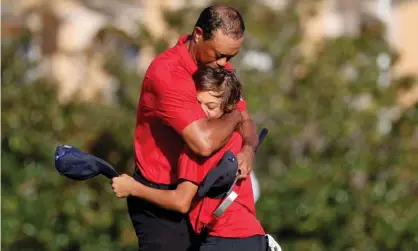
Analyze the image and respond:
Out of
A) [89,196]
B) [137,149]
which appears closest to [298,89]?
[89,196]

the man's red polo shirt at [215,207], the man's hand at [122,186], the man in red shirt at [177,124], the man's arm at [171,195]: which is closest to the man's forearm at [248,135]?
the man in red shirt at [177,124]

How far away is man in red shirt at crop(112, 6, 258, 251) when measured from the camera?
220 inches

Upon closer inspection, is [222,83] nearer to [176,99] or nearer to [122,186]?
[176,99]

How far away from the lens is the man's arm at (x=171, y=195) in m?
5.59

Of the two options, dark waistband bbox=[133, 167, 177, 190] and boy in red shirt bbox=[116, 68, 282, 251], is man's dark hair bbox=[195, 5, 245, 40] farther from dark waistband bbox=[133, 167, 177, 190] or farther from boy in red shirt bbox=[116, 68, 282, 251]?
dark waistband bbox=[133, 167, 177, 190]

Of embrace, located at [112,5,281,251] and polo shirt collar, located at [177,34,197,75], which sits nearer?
embrace, located at [112,5,281,251]

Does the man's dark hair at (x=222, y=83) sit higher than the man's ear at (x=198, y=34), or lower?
lower

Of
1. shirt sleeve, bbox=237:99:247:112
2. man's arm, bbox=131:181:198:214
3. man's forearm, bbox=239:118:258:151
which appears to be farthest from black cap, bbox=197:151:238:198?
shirt sleeve, bbox=237:99:247:112

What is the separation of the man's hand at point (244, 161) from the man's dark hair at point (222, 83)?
229 mm

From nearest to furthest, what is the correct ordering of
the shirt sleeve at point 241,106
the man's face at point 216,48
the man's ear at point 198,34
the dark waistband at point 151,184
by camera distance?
the man's face at point 216,48, the man's ear at point 198,34, the dark waistband at point 151,184, the shirt sleeve at point 241,106

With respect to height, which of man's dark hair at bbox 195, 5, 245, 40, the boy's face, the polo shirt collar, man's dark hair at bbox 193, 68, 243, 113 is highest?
man's dark hair at bbox 195, 5, 245, 40

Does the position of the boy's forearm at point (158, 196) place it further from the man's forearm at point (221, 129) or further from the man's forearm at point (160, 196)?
the man's forearm at point (221, 129)

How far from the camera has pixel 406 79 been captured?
15523mm

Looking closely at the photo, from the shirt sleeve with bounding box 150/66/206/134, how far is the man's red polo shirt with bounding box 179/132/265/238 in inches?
6.5
